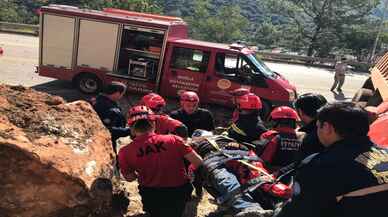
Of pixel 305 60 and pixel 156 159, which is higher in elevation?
pixel 156 159

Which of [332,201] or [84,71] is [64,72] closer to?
[84,71]

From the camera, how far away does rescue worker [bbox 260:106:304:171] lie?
4438 mm

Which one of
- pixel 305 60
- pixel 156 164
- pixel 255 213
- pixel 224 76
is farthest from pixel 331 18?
pixel 255 213

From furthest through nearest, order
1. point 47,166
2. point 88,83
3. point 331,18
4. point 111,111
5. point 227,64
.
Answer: point 331,18 → point 88,83 → point 227,64 → point 111,111 → point 47,166

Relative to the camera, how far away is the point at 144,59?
11188mm

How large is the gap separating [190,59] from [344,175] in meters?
8.68

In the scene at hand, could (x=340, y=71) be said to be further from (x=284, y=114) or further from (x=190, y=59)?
(x=284, y=114)

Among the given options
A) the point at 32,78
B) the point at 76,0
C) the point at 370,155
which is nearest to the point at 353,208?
the point at 370,155

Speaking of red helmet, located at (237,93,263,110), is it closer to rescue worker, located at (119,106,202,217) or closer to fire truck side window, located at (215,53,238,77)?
rescue worker, located at (119,106,202,217)

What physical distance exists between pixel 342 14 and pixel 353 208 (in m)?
32.3

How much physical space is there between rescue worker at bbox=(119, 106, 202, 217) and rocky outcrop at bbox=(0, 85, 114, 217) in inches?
11.7

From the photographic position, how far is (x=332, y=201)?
234 cm

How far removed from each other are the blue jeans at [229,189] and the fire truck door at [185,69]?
670cm

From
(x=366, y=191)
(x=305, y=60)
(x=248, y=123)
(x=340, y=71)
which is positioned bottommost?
(x=305, y=60)
